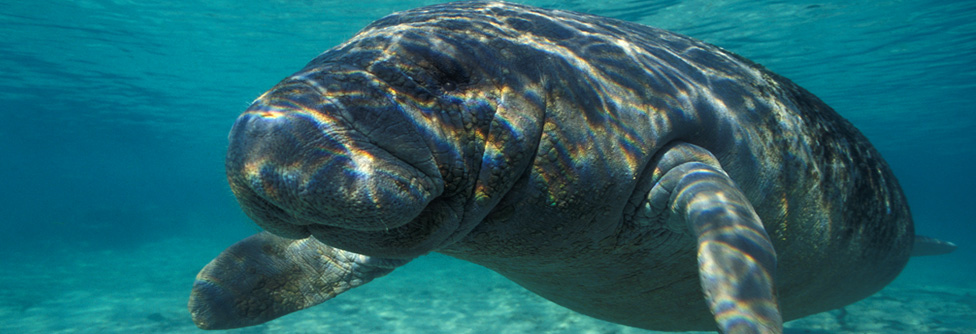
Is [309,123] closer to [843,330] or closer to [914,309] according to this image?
[843,330]

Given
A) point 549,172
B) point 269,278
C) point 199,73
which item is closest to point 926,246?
point 549,172

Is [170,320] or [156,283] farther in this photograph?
[156,283]

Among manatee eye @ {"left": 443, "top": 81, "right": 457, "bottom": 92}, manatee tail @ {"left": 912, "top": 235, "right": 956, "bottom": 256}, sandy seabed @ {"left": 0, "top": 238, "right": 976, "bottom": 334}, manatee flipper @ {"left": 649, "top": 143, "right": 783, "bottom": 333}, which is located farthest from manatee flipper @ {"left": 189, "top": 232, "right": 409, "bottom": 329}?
sandy seabed @ {"left": 0, "top": 238, "right": 976, "bottom": 334}

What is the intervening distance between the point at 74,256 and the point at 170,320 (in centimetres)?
1987

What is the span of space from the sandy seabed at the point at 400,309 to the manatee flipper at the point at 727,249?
292 inches

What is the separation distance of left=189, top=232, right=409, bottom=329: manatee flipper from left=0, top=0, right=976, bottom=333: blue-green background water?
3.99ft

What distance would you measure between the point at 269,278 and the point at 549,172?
216cm

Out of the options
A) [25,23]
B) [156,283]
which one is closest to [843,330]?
[156,283]

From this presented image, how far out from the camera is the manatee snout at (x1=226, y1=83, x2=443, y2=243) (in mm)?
1515

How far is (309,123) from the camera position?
1567mm

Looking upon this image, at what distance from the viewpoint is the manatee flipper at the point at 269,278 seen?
127 inches

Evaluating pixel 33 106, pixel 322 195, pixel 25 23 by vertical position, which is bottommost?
pixel 322 195

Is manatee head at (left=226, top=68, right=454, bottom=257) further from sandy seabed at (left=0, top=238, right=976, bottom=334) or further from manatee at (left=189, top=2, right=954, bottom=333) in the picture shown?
sandy seabed at (left=0, top=238, right=976, bottom=334)

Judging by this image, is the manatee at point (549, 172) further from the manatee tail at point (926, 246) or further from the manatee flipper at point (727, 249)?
the manatee tail at point (926, 246)
